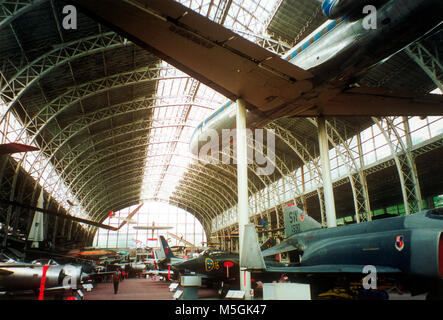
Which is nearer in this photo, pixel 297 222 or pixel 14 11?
pixel 14 11

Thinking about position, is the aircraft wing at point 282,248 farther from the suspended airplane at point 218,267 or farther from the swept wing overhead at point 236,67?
the swept wing overhead at point 236,67

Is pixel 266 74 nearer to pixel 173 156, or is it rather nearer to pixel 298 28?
pixel 298 28

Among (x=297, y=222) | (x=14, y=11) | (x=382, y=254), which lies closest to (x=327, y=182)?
(x=297, y=222)

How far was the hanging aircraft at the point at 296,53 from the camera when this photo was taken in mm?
6789

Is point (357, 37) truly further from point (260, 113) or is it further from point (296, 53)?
point (260, 113)

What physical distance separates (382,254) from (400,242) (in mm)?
563

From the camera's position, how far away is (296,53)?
35.4 ft

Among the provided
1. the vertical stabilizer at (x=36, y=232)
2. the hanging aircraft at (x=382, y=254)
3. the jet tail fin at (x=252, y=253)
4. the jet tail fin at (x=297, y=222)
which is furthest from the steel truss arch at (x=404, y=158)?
the vertical stabilizer at (x=36, y=232)

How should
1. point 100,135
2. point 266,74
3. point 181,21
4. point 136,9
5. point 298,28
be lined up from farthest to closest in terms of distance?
point 100,135 → point 298,28 → point 266,74 → point 181,21 → point 136,9

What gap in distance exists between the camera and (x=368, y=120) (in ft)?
75.9

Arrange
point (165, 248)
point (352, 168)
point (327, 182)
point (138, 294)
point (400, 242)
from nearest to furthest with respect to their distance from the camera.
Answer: point (400, 242), point (327, 182), point (138, 294), point (352, 168), point (165, 248)
